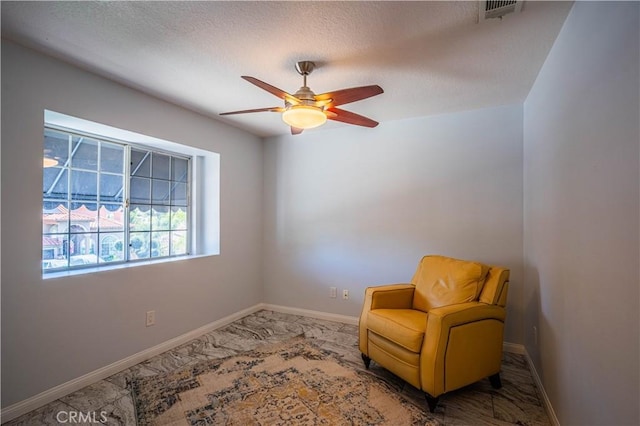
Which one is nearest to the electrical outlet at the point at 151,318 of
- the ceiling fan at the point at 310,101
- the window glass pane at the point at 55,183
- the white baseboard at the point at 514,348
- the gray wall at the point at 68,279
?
the gray wall at the point at 68,279

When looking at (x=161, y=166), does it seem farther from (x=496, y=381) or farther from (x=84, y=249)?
(x=496, y=381)

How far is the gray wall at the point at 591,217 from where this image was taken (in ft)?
3.32

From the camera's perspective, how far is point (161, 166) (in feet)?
10.3

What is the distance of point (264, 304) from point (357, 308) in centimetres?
132

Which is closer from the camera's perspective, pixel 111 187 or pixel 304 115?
pixel 304 115

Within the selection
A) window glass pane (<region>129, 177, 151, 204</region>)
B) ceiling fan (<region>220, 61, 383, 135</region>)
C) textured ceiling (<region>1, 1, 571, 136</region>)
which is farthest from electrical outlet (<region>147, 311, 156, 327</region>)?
ceiling fan (<region>220, 61, 383, 135</region>)

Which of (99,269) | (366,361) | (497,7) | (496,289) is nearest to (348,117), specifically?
(497,7)

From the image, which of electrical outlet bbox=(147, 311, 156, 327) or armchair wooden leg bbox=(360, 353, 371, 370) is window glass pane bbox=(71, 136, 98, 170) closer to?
electrical outlet bbox=(147, 311, 156, 327)

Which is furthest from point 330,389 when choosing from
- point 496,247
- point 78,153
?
point 78,153

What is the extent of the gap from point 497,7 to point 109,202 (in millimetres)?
3126

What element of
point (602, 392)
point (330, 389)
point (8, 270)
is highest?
point (8, 270)

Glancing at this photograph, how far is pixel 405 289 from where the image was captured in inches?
102

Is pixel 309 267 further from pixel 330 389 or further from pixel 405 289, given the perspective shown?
pixel 330 389

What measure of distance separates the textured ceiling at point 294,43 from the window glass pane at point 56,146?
583mm
